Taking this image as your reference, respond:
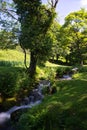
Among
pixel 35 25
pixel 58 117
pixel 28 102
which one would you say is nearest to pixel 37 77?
pixel 35 25

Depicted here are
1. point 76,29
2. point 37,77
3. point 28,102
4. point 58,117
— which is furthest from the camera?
Result: point 76,29

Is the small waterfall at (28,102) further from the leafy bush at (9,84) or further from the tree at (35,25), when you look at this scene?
the tree at (35,25)

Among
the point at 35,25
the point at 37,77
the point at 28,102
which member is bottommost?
the point at 28,102

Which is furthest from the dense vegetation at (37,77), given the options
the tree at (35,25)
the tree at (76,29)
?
the tree at (76,29)

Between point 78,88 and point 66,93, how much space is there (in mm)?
1366

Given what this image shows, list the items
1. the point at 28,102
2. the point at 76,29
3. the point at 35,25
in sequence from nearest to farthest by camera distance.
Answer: the point at 28,102, the point at 35,25, the point at 76,29

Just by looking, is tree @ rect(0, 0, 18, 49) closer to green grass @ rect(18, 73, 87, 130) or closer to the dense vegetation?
the dense vegetation

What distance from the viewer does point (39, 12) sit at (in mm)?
23141

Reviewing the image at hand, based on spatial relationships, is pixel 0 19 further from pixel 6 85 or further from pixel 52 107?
pixel 52 107

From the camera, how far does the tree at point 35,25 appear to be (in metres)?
22.4

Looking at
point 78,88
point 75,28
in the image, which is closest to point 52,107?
point 78,88

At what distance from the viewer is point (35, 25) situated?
890 inches

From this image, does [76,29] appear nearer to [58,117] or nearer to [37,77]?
[37,77]

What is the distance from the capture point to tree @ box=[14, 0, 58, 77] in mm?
22391
